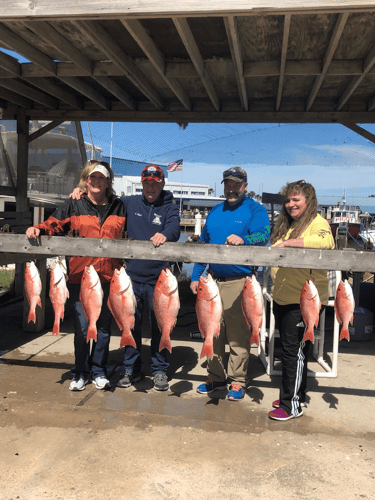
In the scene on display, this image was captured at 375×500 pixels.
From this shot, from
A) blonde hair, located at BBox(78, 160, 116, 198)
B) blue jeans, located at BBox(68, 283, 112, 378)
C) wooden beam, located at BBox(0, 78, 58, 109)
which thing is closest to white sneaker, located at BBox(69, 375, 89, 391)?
blue jeans, located at BBox(68, 283, 112, 378)

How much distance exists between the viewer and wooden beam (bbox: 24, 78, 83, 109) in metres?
5.82

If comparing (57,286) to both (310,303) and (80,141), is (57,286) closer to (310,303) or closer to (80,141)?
(310,303)

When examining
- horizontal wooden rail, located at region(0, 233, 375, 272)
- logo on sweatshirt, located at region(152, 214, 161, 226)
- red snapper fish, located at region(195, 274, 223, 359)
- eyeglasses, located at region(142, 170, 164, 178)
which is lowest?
red snapper fish, located at region(195, 274, 223, 359)

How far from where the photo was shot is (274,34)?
428 cm

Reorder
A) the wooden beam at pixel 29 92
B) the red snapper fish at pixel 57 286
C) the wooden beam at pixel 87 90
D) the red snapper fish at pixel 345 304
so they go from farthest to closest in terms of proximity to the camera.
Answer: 1. the wooden beam at pixel 29 92
2. the wooden beam at pixel 87 90
3. the red snapper fish at pixel 57 286
4. the red snapper fish at pixel 345 304

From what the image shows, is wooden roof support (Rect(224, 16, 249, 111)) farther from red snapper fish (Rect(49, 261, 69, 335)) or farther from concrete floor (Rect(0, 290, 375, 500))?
concrete floor (Rect(0, 290, 375, 500))

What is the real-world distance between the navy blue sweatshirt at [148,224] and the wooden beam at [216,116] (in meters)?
3.18

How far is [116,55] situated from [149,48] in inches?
16.4

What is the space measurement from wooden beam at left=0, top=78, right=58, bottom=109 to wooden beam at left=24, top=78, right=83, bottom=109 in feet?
1.41

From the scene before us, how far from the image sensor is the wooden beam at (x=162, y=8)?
9.53 ft

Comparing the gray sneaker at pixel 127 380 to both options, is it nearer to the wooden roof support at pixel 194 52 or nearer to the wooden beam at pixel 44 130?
the wooden roof support at pixel 194 52

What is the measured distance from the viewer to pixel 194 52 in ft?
14.6

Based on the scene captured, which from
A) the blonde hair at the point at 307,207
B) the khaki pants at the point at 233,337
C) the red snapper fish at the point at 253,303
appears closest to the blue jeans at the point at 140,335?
the khaki pants at the point at 233,337

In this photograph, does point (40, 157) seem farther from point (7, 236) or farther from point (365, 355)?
point (365, 355)
